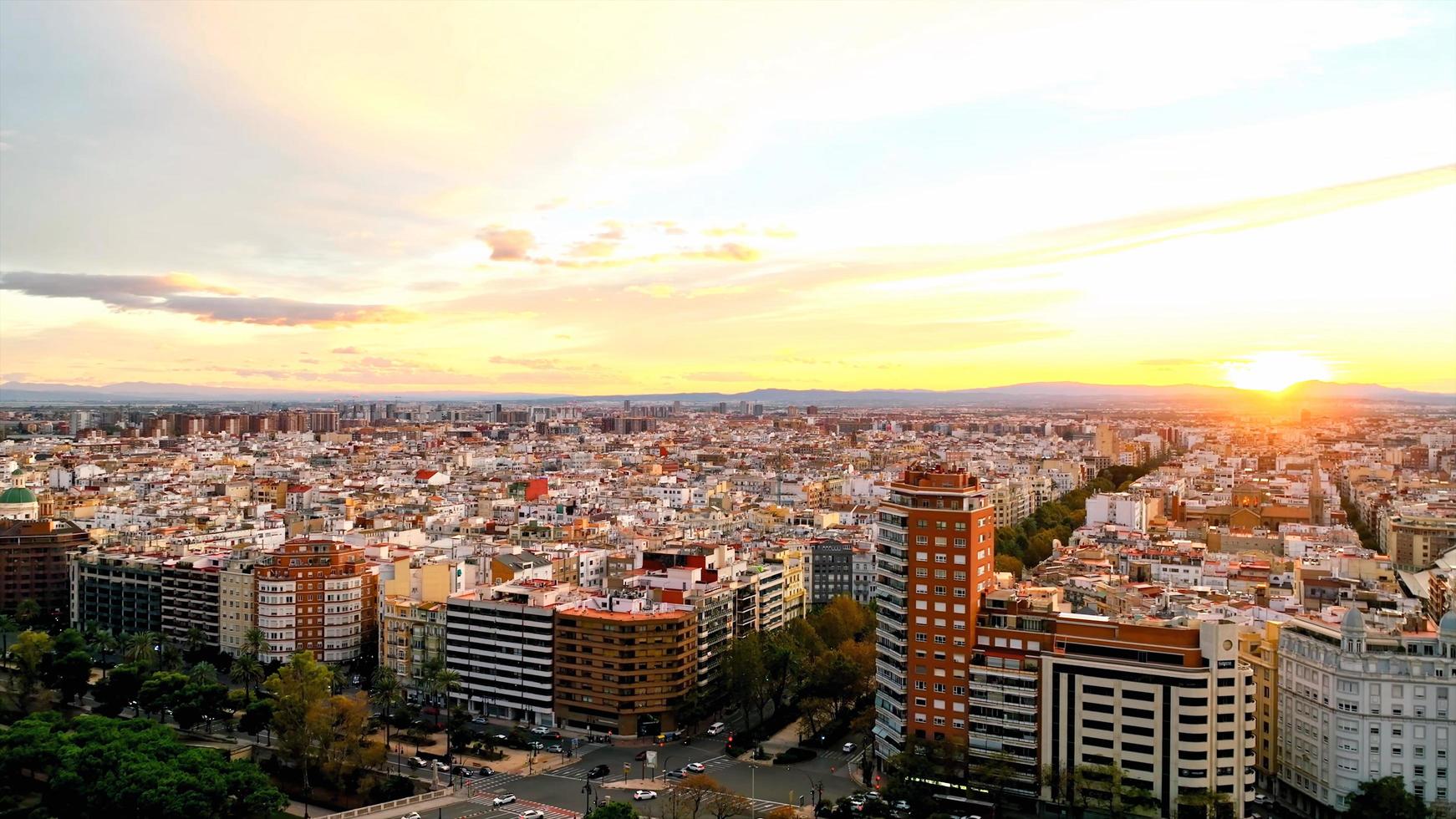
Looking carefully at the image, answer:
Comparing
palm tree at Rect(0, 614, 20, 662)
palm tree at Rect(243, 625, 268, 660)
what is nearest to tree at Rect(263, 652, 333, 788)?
palm tree at Rect(243, 625, 268, 660)

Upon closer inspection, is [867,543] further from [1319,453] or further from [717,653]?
[1319,453]

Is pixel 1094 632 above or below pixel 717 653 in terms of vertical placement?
above

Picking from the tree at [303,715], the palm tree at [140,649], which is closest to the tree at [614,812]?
the tree at [303,715]

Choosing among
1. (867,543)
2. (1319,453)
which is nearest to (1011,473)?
(867,543)

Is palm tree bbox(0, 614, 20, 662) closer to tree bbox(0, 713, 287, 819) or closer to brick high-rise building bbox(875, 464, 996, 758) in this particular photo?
tree bbox(0, 713, 287, 819)

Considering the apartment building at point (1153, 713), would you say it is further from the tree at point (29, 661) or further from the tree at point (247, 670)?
the tree at point (29, 661)

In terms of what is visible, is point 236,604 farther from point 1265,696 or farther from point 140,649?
point 1265,696

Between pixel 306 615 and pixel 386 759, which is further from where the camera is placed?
pixel 306 615
